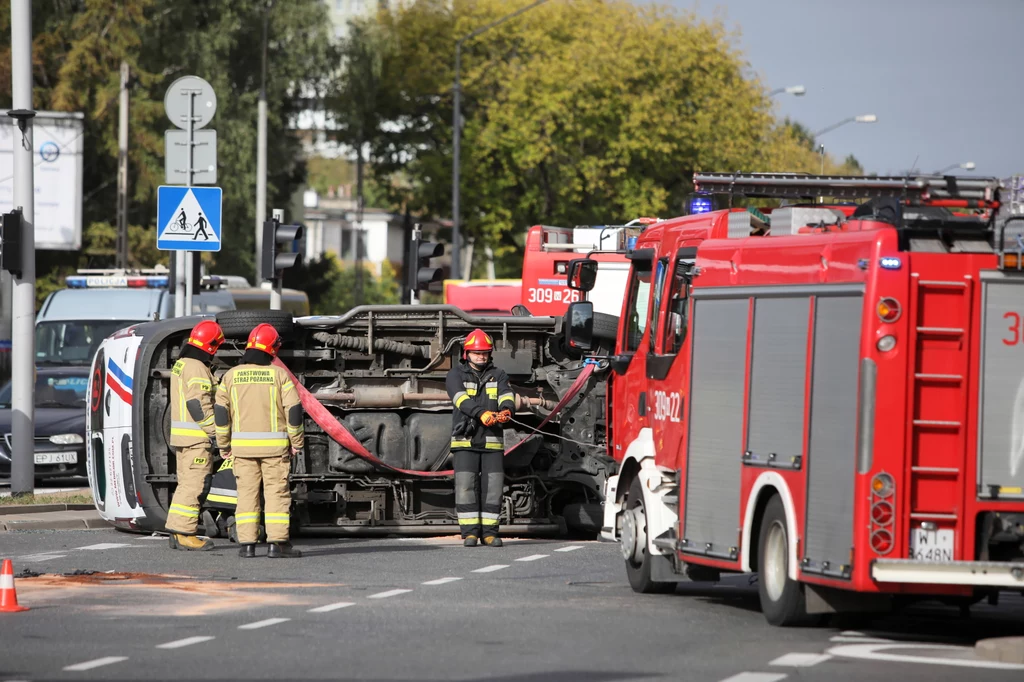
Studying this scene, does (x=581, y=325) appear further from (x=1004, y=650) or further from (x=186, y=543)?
(x=1004, y=650)

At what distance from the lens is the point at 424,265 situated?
25.1m

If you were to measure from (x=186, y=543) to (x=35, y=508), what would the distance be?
12.3 feet

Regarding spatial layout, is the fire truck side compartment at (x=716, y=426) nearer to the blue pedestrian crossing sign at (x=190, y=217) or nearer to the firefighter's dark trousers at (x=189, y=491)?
the firefighter's dark trousers at (x=189, y=491)

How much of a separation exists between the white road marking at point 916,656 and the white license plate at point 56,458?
44.3ft

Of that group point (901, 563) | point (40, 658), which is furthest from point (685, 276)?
point (40, 658)

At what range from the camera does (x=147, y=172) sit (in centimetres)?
4903

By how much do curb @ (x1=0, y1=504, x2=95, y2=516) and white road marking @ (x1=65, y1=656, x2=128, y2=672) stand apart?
8.96 metres

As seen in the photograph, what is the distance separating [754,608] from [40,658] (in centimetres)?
448

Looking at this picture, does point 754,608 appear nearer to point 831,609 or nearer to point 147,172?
point 831,609

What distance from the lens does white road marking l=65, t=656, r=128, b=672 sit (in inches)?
346

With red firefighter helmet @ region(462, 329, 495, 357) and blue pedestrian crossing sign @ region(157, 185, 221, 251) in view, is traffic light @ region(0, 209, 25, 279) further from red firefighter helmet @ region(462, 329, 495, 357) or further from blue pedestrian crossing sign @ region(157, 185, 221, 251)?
red firefighter helmet @ region(462, 329, 495, 357)

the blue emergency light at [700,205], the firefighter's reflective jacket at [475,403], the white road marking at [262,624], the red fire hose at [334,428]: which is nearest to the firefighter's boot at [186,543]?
the red fire hose at [334,428]

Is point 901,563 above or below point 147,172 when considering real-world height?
below

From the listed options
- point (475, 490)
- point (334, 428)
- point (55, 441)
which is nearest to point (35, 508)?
point (55, 441)
